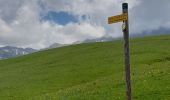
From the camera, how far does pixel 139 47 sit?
10300cm

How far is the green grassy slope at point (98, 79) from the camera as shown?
38344 millimetres

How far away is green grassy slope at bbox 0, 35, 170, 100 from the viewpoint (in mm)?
38344

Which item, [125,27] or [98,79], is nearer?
[125,27]

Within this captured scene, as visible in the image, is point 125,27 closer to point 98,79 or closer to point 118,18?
point 118,18

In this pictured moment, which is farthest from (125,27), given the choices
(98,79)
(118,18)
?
(98,79)

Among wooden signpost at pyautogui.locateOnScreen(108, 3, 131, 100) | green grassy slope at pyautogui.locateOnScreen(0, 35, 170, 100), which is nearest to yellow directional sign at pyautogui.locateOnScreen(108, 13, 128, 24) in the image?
wooden signpost at pyautogui.locateOnScreen(108, 3, 131, 100)

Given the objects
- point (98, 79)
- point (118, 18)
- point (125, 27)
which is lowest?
point (98, 79)

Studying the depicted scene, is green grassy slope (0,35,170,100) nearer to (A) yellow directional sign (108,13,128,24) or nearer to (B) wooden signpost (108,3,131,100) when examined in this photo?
(B) wooden signpost (108,3,131,100)

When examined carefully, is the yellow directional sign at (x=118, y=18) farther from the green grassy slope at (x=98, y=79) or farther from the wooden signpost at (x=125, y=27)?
the green grassy slope at (x=98, y=79)

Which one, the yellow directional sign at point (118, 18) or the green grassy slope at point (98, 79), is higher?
the yellow directional sign at point (118, 18)

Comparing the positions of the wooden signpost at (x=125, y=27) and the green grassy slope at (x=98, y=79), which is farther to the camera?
the green grassy slope at (x=98, y=79)

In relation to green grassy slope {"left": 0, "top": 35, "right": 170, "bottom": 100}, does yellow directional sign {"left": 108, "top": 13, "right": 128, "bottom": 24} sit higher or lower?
higher

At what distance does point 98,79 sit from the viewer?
59.1 meters

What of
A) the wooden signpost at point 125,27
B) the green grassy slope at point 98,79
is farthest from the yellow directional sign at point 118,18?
the green grassy slope at point 98,79
